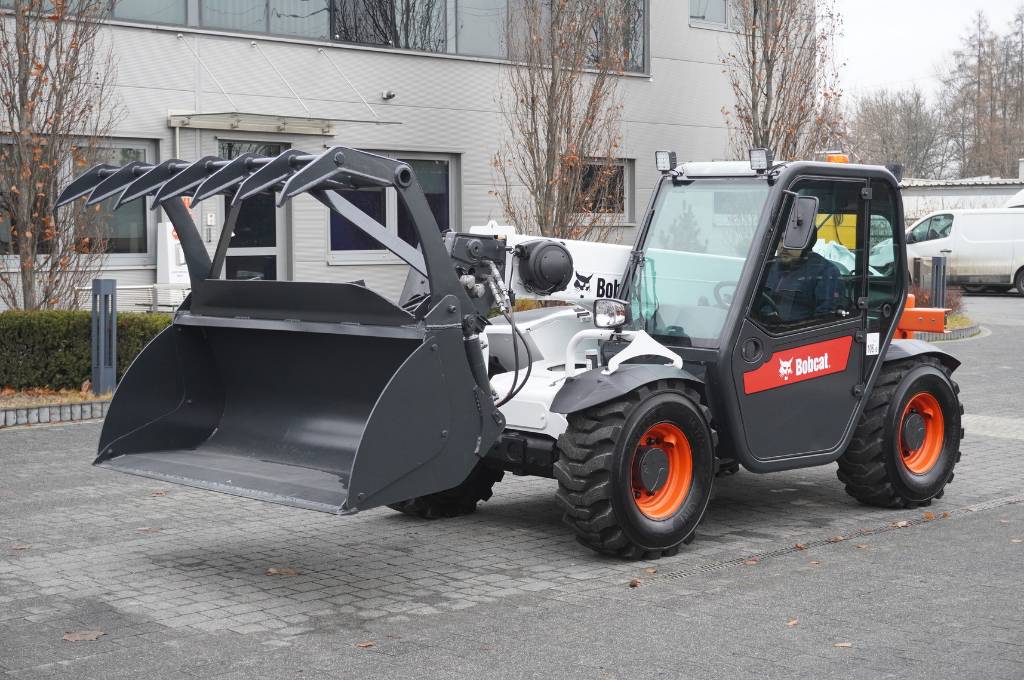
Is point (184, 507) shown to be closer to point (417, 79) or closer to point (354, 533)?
point (354, 533)

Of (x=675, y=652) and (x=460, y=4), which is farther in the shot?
(x=460, y=4)

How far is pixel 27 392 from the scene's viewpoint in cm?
1329

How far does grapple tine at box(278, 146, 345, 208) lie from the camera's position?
5785 mm

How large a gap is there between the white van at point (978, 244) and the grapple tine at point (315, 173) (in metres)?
28.1

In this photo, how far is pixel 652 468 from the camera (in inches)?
287

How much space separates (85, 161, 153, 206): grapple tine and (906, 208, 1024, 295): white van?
2757 cm

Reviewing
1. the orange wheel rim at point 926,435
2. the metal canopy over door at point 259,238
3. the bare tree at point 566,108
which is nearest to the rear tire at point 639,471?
the orange wheel rim at point 926,435

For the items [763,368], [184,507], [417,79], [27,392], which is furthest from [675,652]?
[417,79]

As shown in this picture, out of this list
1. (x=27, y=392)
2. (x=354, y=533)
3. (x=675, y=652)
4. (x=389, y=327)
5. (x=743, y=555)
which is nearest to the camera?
(x=675, y=652)

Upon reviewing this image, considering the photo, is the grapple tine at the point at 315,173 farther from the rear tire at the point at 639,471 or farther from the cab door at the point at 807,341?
the cab door at the point at 807,341

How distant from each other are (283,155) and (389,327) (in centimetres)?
105

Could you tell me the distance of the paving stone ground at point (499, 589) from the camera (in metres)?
5.56

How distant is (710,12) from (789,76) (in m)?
2.78

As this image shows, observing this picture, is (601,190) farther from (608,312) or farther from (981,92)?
(981,92)
